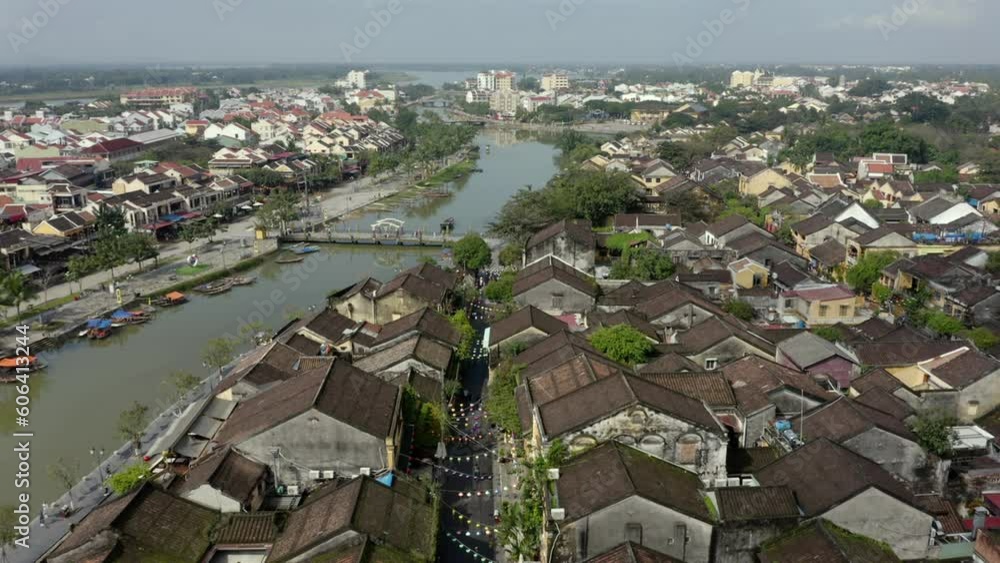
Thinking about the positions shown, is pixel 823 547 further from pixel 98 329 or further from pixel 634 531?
pixel 98 329

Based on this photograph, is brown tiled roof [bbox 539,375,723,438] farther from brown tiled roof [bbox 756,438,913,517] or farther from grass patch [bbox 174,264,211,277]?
grass patch [bbox 174,264,211,277]

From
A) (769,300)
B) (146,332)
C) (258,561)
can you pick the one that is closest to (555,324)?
(769,300)

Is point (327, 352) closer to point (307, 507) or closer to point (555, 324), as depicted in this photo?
point (555, 324)

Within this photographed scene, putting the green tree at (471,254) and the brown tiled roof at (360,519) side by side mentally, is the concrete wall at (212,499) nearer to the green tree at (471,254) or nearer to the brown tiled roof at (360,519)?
the brown tiled roof at (360,519)

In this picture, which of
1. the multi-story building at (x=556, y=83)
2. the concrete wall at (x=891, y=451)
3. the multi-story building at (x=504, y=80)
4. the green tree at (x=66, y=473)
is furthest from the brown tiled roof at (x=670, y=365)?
the multi-story building at (x=556, y=83)

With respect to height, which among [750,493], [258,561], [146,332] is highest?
[750,493]

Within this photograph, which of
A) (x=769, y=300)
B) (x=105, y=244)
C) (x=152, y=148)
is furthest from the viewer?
(x=152, y=148)
